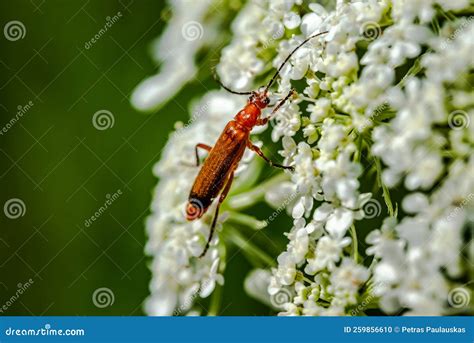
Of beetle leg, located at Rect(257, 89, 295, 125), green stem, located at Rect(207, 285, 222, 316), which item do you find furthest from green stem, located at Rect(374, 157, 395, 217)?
green stem, located at Rect(207, 285, 222, 316)

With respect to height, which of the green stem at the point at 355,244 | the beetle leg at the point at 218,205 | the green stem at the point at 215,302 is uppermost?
the beetle leg at the point at 218,205

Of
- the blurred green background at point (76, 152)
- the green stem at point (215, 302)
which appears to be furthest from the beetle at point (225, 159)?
the blurred green background at point (76, 152)

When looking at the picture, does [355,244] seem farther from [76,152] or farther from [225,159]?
[76,152]

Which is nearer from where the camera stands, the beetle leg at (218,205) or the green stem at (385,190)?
the green stem at (385,190)

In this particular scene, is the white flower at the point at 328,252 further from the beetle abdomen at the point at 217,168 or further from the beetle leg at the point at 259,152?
the beetle abdomen at the point at 217,168

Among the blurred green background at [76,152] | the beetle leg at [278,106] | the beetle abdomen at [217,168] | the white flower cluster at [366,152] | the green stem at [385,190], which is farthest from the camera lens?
the blurred green background at [76,152]

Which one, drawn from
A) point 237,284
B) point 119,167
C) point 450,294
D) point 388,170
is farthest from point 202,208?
point 450,294

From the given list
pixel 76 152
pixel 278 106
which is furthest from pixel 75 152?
pixel 278 106
